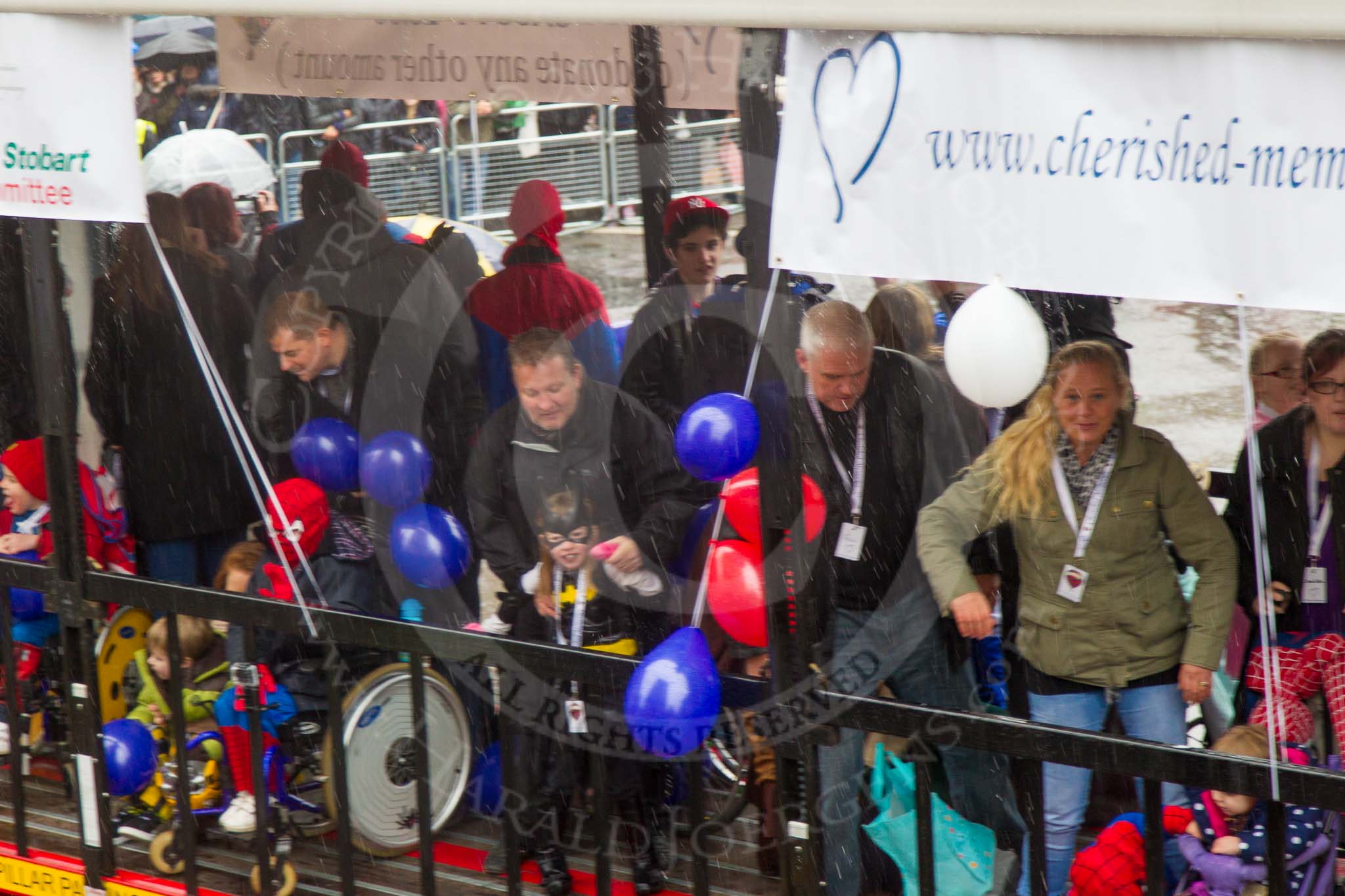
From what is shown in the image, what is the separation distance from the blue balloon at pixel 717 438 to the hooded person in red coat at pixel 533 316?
209 centimetres

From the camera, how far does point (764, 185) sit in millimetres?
3008

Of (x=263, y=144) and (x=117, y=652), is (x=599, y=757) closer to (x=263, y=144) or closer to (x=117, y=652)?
(x=117, y=652)

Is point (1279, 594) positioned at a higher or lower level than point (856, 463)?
lower

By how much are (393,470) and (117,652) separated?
1153mm

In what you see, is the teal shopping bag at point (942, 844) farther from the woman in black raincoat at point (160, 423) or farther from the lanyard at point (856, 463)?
the woman in black raincoat at point (160, 423)

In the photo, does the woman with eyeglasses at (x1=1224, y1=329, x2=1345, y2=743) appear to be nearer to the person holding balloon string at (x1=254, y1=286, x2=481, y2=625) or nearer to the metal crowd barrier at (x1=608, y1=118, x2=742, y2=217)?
the person holding balloon string at (x1=254, y1=286, x2=481, y2=625)

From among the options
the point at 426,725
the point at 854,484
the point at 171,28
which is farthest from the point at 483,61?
the point at 171,28

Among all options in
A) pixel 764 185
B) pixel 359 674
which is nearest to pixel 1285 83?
pixel 764 185

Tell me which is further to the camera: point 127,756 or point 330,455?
point 330,455

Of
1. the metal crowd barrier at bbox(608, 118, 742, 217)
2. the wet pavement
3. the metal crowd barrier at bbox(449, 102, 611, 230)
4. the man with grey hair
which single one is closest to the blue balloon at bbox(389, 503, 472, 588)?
the man with grey hair

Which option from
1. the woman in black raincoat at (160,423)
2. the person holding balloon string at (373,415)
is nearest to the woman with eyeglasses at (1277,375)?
the person holding balloon string at (373,415)

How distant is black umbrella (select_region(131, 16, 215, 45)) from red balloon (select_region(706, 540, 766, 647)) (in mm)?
7473

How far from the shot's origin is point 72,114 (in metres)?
3.62

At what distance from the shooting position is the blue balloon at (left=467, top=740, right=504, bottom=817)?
438 cm
